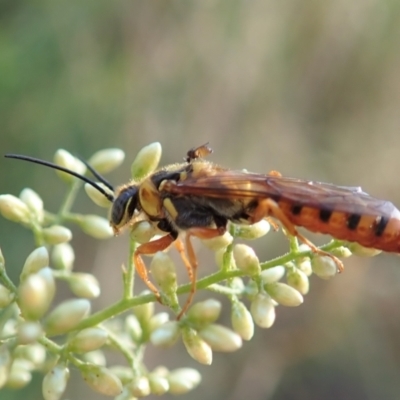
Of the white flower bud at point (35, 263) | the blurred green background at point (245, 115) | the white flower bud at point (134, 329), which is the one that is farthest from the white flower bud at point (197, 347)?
the blurred green background at point (245, 115)

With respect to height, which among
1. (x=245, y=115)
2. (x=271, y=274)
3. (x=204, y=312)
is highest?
(x=271, y=274)

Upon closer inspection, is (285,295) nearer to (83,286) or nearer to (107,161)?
(83,286)

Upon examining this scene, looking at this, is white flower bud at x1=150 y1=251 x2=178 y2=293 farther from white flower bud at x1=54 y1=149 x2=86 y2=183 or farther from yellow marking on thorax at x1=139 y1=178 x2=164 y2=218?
white flower bud at x1=54 y1=149 x2=86 y2=183

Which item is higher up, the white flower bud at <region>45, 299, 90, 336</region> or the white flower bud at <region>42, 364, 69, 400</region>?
the white flower bud at <region>45, 299, 90, 336</region>

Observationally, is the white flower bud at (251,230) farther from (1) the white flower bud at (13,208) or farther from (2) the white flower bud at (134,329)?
(1) the white flower bud at (13,208)

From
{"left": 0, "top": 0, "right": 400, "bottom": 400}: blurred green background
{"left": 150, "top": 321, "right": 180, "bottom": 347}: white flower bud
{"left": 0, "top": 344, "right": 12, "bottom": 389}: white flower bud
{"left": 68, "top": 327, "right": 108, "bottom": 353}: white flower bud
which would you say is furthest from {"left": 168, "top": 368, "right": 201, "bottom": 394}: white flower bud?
{"left": 0, "top": 0, "right": 400, "bottom": 400}: blurred green background

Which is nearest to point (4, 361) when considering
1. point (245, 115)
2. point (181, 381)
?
point (181, 381)
